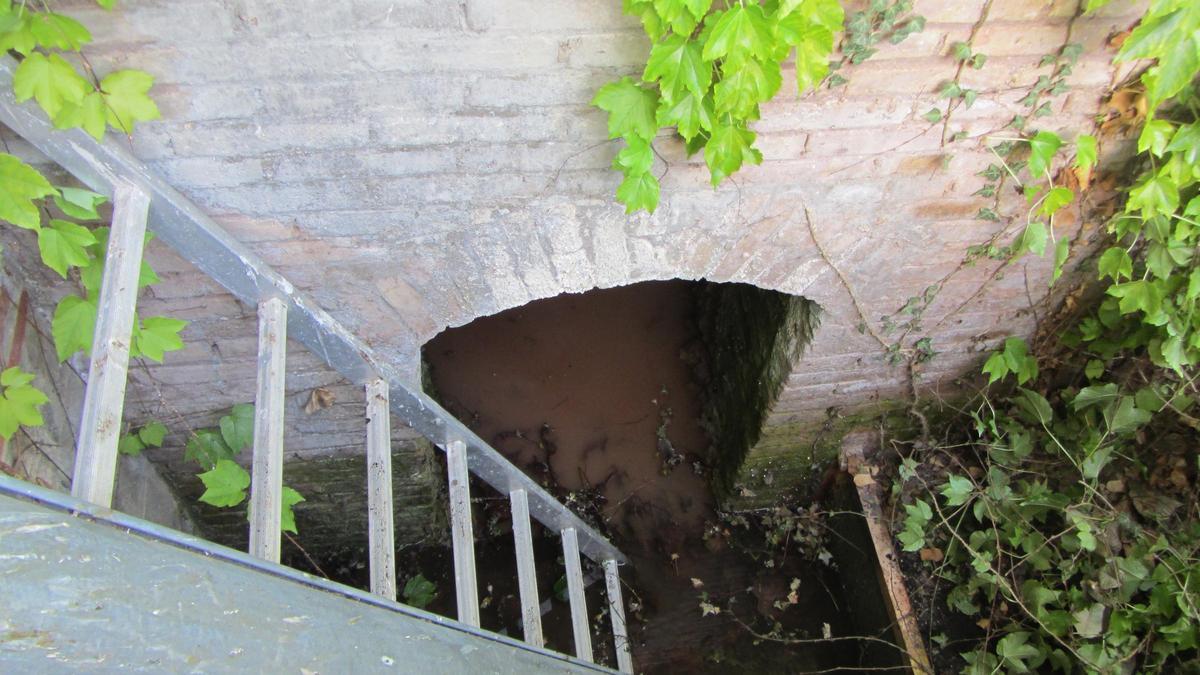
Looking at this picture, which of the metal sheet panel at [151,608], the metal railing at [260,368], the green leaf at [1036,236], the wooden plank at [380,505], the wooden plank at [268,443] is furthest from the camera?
the green leaf at [1036,236]

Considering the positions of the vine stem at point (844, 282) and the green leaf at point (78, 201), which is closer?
the green leaf at point (78, 201)

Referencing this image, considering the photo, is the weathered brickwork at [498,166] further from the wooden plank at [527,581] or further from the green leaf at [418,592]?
the green leaf at [418,592]

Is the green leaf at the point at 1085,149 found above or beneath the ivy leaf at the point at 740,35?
beneath

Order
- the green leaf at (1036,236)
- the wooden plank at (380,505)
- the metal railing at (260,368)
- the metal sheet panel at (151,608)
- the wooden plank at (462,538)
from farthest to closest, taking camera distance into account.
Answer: the wooden plank at (462,538) → the green leaf at (1036,236) → the wooden plank at (380,505) → the metal railing at (260,368) → the metal sheet panel at (151,608)

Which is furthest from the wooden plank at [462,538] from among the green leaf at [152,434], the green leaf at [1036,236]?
the green leaf at [1036,236]

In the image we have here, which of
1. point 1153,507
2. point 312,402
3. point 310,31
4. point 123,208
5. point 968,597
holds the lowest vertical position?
point 968,597

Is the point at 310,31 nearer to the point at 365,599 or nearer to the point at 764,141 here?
the point at 764,141

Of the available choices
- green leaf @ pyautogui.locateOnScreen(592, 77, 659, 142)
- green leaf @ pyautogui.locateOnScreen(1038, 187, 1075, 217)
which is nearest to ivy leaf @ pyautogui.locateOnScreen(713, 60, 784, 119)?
green leaf @ pyautogui.locateOnScreen(592, 77, 659, 142)

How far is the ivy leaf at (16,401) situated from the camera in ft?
6.31

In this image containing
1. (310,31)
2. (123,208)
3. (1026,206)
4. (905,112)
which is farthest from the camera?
(1026,206)

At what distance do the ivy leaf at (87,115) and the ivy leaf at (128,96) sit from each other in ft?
0.06

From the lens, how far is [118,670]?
3.32 feet

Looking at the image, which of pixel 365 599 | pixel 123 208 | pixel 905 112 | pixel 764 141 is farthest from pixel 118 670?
pixel 905 112

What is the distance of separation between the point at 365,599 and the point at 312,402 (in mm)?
1144
